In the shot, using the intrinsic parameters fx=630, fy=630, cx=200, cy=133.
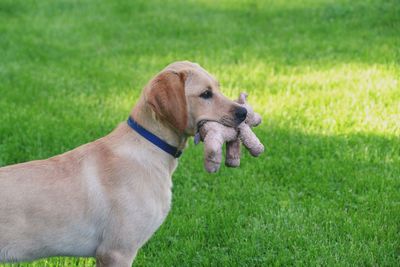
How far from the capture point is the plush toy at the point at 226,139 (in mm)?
3980

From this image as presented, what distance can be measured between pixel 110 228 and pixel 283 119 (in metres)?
3.86

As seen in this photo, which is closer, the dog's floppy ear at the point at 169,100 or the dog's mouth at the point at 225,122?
the dog's floppy ear at the point at 169,100

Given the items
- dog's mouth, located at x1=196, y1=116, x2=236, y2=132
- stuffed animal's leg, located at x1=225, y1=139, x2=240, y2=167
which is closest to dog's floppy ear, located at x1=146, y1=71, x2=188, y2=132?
dog's mouth, located at x1=196, y1=116, x2=236, y2=132

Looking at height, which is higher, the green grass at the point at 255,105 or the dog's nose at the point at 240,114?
the dog's nose at the point at 240,114

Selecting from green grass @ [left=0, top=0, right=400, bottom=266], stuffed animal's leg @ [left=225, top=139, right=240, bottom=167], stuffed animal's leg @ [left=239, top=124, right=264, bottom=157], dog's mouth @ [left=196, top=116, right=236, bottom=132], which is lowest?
green grass @ [left=0, top=0, right=400, bottom=266]

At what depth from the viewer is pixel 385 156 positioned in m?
6.32

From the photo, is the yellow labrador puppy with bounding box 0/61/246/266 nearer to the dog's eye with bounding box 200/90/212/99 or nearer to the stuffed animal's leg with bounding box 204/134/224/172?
the dog's eye with bounding box 200/90/212/99

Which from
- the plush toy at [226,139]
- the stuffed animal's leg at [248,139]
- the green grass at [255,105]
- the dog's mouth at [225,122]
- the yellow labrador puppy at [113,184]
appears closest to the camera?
the yellow labrador puppy at [113,184]

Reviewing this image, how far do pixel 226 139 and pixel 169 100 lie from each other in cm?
50

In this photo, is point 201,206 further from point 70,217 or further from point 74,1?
point 74,1

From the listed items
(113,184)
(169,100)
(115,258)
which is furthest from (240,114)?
(115,258)

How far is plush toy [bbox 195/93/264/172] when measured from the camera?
3980mm

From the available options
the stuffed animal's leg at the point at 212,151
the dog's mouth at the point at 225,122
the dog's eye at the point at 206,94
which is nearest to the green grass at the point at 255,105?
the stuffed animal's leg at the point at 212,151

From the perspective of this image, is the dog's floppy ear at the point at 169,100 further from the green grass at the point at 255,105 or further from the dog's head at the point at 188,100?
the green grass at the point at 255,105
